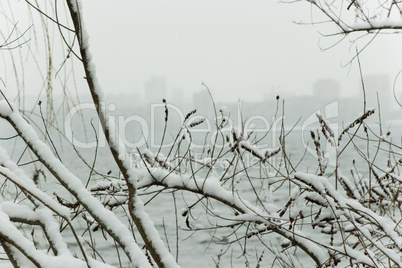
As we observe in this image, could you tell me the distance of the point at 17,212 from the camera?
4.58ft

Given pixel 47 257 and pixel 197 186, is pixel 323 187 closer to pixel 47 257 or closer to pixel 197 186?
pixel 197 186

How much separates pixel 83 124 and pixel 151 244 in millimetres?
769

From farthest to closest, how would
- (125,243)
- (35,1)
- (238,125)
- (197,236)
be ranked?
(197,236) → (238,125) → (35,1) → (125,243)

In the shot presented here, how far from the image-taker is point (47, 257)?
3.95 feet

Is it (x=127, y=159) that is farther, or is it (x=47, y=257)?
(x=127, y=159)

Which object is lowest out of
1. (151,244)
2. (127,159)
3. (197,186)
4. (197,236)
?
(197,236)

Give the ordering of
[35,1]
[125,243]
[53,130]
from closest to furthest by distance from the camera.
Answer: [125,243] < [35,1] < [53,130]

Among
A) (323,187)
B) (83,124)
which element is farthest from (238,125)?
(83,124)

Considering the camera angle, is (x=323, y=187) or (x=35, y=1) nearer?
(x=35, y=1)

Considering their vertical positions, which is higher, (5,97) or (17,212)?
(5,97)

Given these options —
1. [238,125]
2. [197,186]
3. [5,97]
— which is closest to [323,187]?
[197,186]

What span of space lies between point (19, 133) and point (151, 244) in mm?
523

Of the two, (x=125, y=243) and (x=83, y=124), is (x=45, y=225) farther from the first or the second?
(x=83, y=124)

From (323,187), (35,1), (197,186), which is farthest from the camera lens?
(197,186)
